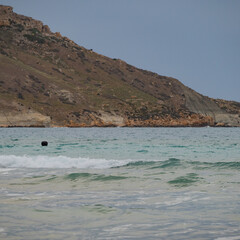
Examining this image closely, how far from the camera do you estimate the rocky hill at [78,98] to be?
144 metres

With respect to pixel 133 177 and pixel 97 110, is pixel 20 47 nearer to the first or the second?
pixel 97 110

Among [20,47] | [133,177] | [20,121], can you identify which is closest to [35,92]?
[20,121]

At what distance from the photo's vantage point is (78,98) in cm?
16338

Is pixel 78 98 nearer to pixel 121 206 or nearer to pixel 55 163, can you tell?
pixel 55 163

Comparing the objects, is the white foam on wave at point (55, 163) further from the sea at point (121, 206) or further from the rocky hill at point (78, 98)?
the rocky hill at point (78, 98)

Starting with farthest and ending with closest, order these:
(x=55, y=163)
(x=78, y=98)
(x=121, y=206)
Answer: (x=78, y=98), (x=55, y=163), (x=121, y=206)

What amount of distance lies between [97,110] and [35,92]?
22.1 metres

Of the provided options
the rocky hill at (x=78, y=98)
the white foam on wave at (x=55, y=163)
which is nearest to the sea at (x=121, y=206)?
the white foam on wave at (x=55, y=163)

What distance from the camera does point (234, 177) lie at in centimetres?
1597

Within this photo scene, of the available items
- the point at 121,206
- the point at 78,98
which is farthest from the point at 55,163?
the point at 78,98

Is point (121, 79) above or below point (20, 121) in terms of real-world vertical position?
above

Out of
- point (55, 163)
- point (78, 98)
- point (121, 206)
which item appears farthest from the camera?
point (78, 98)

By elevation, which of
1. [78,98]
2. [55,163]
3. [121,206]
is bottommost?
[121,206]

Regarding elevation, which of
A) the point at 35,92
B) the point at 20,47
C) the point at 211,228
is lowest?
the point at 211,228
